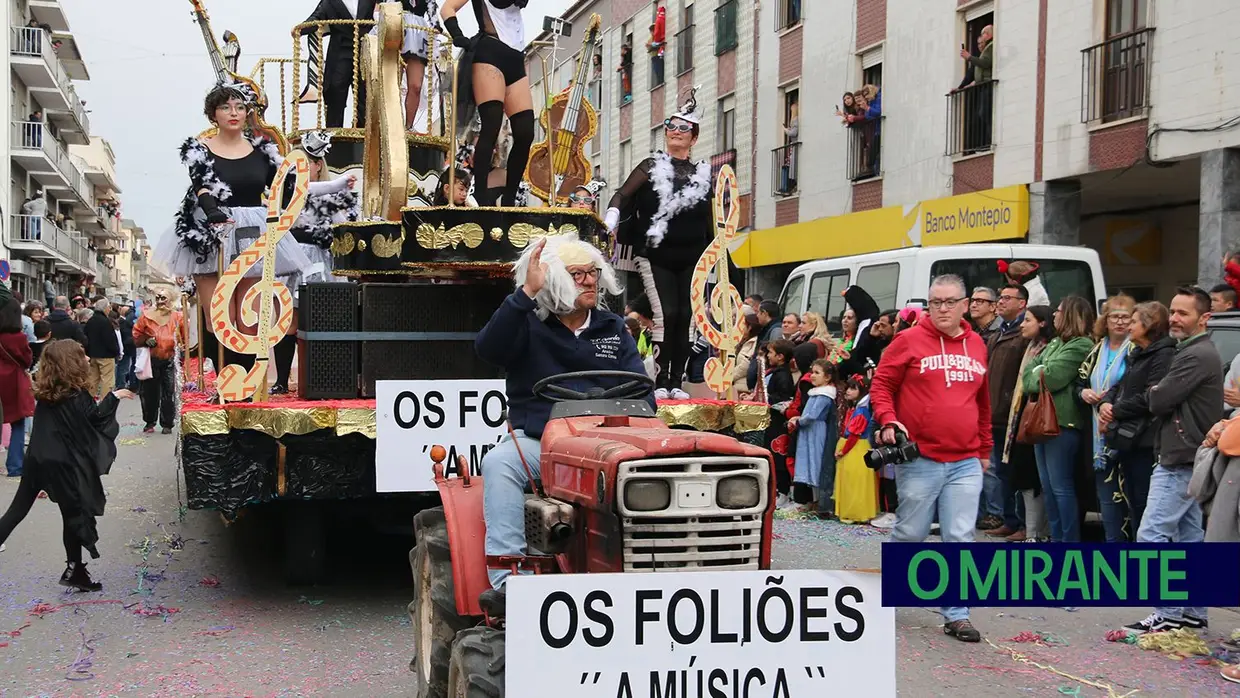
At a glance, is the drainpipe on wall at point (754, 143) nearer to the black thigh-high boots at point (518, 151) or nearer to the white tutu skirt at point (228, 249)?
the black thigh-high boots at point (518, 151)

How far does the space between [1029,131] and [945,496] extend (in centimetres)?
1263

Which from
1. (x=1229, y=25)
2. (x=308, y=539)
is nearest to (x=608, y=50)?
(x=1229, y=25)

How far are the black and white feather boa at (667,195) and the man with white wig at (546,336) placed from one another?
2.71 meters

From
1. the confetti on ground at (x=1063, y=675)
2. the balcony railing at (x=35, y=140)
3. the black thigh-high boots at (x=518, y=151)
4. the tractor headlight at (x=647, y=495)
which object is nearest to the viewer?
the tractor headlight at (x=647, y=495)

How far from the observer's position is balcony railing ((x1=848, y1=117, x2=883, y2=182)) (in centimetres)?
2242

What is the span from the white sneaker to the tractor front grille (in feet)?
21.1

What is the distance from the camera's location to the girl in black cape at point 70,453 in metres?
7.64

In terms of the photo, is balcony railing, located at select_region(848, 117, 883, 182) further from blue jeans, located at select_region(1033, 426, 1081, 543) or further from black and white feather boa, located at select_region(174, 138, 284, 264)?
black and white feather boa, located at select_region(174, 138, 284, 264)


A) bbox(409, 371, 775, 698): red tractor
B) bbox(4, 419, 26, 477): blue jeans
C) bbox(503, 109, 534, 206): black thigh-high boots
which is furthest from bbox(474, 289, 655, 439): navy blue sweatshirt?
bbox(4, 419, 26, 477): blue jeans

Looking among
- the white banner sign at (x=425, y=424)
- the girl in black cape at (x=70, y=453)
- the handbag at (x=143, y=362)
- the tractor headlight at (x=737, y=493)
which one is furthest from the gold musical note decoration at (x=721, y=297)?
the handbag at (x=143, y=362)

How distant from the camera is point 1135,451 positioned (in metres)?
7.60

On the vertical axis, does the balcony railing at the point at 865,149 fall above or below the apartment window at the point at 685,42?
below

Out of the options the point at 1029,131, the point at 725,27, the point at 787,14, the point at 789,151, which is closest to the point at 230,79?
the point at 1029,131

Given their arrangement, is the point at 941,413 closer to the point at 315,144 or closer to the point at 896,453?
the point at 896,453
